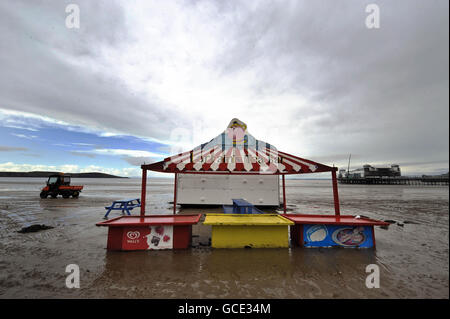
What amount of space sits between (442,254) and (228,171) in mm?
6195

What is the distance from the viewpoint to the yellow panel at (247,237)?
4.96m

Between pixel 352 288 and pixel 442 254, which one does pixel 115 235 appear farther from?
pixel 442 254

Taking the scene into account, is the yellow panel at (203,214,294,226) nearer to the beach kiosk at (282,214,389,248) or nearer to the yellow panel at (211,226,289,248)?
the yellow panel at (211,226,289,248)

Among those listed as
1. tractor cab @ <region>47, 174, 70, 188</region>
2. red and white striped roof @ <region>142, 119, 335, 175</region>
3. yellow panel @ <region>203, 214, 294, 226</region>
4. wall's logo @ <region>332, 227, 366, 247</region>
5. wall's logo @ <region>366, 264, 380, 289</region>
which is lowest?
wall's logo @ <region>366, 264, 380, 289</region>

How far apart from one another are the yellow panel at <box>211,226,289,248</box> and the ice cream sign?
124cm

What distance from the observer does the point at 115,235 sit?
15.9ft

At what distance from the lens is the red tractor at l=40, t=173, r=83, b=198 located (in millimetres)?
16736

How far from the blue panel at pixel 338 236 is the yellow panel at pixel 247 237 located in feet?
2.54

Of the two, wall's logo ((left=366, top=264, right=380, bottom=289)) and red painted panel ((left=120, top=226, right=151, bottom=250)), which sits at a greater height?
red painted panel ((left=120, top=226, right=151, bottom=250))

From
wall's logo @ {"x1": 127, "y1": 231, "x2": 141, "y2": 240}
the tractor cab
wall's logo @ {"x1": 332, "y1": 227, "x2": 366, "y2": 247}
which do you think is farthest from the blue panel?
the tractor cab

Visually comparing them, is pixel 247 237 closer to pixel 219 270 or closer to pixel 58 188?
pixel 219 270

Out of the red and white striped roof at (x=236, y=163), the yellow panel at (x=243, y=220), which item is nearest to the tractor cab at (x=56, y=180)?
the red and white striped roof at (x=236, y=163)

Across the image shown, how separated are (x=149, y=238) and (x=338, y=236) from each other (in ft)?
17.2

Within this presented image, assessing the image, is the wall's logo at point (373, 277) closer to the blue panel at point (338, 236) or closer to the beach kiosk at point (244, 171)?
the blue panel at point (338, 236)
